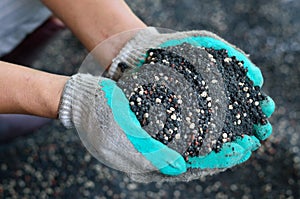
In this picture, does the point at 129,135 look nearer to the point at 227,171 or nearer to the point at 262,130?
the point at 262,130

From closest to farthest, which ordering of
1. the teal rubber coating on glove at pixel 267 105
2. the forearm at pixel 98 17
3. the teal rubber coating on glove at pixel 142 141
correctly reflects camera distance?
1. the teal rubber coating on glove at pixel 142 141
2. the teal rubber coating on glove at pixel 267 105
3. the forearm at pixel 98 17

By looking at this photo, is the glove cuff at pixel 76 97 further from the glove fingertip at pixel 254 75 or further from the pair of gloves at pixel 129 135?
the glove fingertip at pixel 254 75

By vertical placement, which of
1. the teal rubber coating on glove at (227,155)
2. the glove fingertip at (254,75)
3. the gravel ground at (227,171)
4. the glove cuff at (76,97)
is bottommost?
the gravel ground at (227,171)

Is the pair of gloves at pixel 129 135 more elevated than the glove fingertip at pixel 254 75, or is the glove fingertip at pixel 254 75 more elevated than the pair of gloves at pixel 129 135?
the glove fingertip at pixel 254 75

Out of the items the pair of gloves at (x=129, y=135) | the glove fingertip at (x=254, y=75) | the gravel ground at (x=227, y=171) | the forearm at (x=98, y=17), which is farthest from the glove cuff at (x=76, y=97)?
the gravel ground at (x=227, y=171)

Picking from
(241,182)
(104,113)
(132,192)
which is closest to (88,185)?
(132,192)

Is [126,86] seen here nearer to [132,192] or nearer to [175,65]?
[175,65]

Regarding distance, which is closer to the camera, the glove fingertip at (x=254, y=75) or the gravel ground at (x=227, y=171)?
the glove fingertip at (x=254, y=75)
